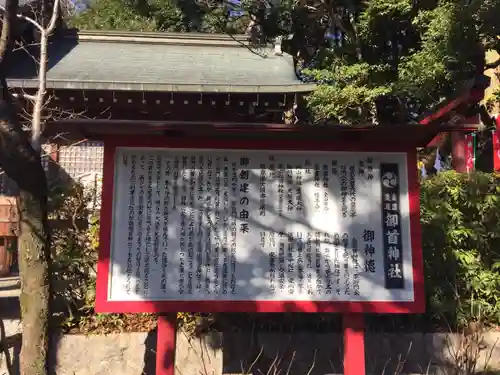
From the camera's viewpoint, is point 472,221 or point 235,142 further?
point 472,221

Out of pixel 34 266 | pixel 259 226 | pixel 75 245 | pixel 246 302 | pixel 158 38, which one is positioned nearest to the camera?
pixel 34 266

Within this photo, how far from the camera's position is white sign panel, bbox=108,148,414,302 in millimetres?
3561

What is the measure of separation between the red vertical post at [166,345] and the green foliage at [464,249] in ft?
9.68

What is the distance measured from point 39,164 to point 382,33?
653 cm

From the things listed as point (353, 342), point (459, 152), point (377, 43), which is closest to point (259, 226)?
point (353, 342)

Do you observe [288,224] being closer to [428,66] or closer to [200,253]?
[200,253]

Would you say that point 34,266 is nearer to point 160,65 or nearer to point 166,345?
point 166,345

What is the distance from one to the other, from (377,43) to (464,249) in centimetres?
425

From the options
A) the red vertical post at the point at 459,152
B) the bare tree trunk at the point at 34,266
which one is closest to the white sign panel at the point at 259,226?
the bare tree trunk at the point at 34,266

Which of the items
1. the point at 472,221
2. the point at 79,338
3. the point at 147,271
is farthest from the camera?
the point at 472,221

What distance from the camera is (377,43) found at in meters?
7.88

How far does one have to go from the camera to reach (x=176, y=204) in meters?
3.68

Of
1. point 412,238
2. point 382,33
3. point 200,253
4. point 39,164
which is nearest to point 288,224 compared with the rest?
point 200,253

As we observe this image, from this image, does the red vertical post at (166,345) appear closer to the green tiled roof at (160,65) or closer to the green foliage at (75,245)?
the green foliage at (75,245)
